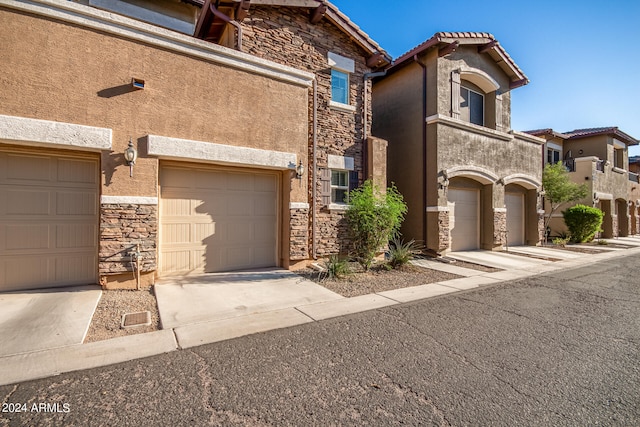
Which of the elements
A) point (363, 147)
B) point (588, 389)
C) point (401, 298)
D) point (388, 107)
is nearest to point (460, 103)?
point (388, 107)

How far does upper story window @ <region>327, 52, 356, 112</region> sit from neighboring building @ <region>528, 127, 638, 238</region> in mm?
15141

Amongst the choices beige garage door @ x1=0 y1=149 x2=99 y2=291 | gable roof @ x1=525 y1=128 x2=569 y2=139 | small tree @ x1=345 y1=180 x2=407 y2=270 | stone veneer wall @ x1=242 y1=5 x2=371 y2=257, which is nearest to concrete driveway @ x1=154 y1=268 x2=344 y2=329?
stone veneer wall @ x1=242 y1=5 x2=371 y2=257

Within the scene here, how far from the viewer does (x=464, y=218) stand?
12.5 meters

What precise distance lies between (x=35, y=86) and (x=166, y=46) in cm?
262

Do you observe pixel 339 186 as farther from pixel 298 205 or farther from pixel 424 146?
pixel 424 146

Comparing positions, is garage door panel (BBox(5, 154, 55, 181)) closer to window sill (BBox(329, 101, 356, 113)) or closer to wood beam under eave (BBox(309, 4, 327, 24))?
window sill (BBox(329, 101, 356, 113))

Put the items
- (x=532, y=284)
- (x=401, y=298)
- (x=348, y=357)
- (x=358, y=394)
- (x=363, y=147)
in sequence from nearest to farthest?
(x=358, y=394), (x=348, y=357), (x=401, y=298), (x=532, y=284), (x=363, y=147)

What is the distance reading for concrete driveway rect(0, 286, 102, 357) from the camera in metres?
3.83

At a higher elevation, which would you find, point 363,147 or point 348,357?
point 363,147

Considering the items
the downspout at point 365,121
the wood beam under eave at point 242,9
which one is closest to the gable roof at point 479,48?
the downspout at point 365,121

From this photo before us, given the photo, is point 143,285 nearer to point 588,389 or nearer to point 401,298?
point 401,298

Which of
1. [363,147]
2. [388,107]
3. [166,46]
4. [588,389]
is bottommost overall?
[588,389]

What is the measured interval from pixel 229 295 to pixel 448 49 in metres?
11.4

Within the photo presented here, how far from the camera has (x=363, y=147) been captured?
10125 millimetres
